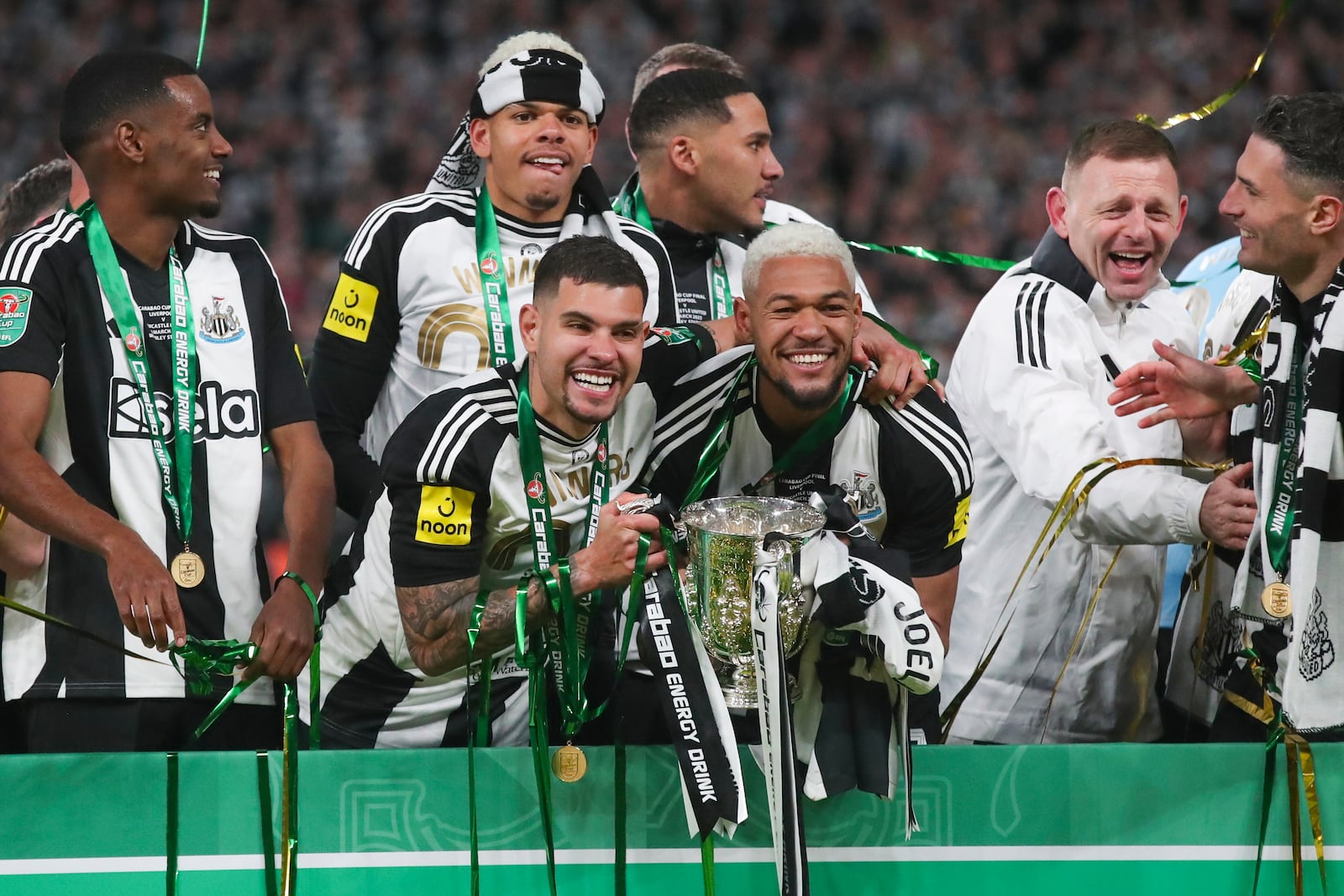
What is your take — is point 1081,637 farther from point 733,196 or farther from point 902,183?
point 902,183

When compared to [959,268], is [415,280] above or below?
below

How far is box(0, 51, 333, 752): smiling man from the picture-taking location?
2.74 metres

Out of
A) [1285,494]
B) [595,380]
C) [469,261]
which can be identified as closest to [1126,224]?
[1285,494]

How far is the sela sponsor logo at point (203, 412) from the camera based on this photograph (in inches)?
112

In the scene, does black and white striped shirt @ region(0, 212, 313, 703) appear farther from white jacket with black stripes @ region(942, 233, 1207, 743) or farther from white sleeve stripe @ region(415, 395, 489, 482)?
white jacket with black stripes @ region(942, 233, 1207, 743)

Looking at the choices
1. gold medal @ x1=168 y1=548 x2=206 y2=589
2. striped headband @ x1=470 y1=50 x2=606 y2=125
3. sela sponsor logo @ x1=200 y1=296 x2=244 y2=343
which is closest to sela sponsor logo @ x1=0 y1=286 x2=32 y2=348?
sela sponsor logo @ x1=200 y1=296 x2=244 y2=343

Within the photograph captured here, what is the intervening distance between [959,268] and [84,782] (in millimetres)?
6288

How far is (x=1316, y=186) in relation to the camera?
2.96m

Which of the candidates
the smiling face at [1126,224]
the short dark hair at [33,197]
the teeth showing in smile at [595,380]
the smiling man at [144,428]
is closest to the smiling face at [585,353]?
the teeth showing in smile at [595,380]

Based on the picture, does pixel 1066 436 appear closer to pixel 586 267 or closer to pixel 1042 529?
pixel 1042 529

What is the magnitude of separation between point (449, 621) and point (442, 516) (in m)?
0.19

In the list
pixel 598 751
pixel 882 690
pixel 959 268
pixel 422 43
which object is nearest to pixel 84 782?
pixel 598 751

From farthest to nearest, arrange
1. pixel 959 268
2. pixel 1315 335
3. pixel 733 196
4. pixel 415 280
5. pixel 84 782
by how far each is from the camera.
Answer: pixel 959 268, pixel 733 196, pixel 415 280, pixel 1315 335, pixel 84 782

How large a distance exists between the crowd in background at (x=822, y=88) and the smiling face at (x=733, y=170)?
163 inches
